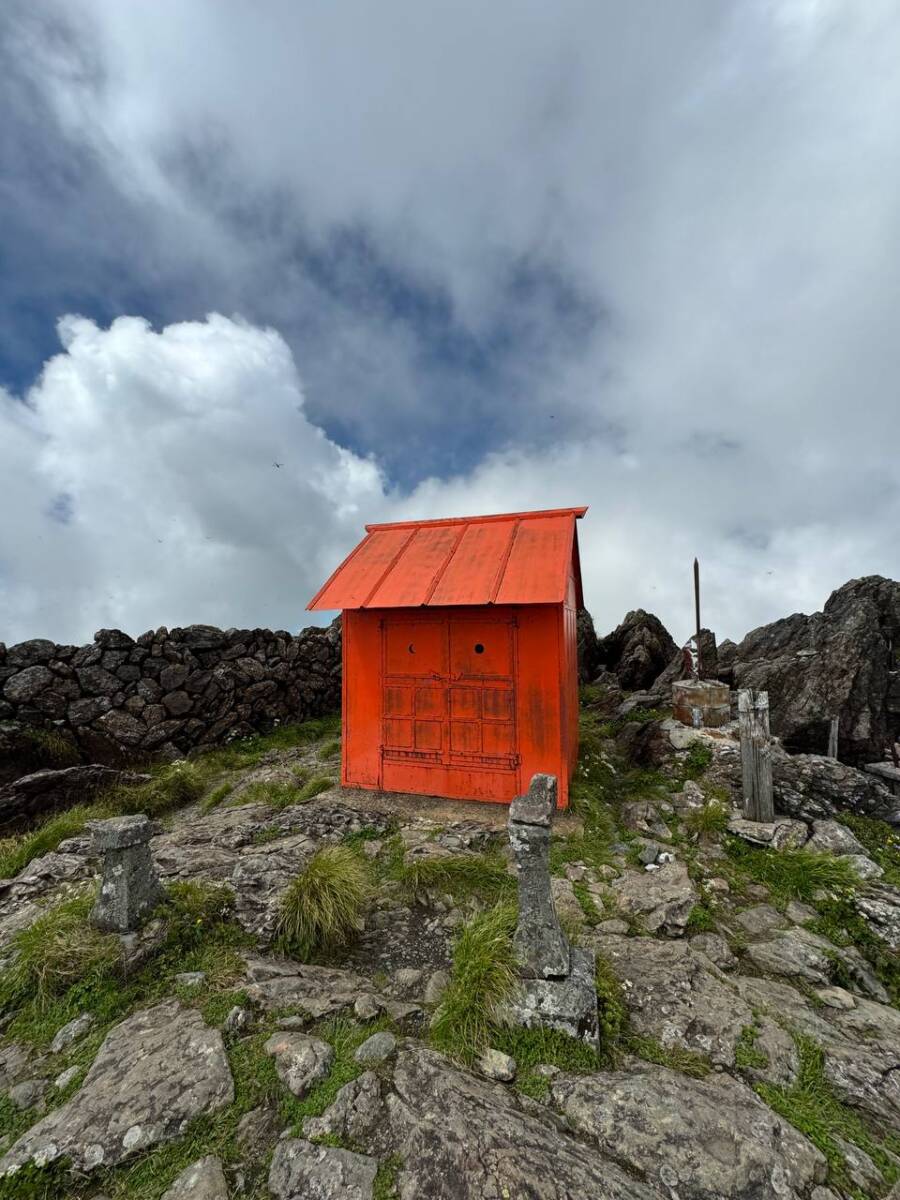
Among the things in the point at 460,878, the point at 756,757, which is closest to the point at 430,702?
the point at 460,878

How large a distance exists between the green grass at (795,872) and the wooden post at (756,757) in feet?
2.50

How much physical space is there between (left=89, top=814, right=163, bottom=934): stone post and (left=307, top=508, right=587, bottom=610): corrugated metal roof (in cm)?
473

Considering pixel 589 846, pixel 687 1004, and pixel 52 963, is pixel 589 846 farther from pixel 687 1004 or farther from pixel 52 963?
pixel 52 963

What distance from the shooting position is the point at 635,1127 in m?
2.81

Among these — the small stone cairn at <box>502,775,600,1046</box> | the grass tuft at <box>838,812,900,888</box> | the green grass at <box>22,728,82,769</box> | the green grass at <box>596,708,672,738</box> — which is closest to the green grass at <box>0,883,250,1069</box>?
the small stone cairn at <box>502,775,600,1046</box>

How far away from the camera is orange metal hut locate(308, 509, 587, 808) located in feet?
26.7

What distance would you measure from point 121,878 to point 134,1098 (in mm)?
1824

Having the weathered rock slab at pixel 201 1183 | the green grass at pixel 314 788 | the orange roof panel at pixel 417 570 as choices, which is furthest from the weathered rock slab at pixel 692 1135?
the green grass at pixel 314 788

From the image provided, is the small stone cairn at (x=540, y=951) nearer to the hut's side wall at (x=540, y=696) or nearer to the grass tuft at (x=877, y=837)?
the hut's side wall at (x=540, y=696)

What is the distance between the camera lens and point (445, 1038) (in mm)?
3445

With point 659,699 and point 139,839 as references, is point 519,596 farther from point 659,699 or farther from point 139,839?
point 659,699

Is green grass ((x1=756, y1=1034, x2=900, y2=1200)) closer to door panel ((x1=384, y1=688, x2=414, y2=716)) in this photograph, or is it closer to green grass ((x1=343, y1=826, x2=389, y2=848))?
green grass ((x1=343, y1=826, x2=389, y2=848))

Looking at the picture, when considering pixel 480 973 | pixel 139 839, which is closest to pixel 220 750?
pixel 139 839

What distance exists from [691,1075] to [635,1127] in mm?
745
